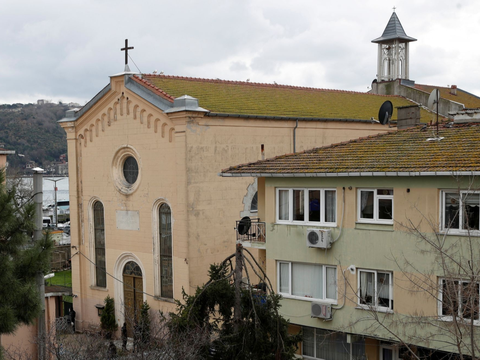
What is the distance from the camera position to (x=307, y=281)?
63.1 ft

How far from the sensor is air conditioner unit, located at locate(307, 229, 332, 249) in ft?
59.7

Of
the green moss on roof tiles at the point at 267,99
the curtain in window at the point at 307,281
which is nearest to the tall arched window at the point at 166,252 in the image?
the green moss on roof tiles at the point at 267,99

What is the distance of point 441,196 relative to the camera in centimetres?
1652

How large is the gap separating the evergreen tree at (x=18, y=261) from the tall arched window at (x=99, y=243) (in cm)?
1436

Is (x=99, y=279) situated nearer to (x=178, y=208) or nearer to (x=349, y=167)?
(x=178, y=208)

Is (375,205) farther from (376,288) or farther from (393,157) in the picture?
(376,288)

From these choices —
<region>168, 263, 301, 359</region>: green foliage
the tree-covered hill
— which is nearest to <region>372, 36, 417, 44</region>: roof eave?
<region>168, 263, 301, 359</region>: green foliage

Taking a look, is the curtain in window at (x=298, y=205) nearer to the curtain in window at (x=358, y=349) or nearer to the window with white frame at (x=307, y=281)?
the window with white frame at (x=307, y=281)

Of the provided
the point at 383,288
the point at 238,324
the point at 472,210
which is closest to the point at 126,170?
the point at 383,288

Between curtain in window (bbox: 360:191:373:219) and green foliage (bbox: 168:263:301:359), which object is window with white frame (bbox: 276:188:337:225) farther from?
green foliage (bbox: 168:263:301:359)

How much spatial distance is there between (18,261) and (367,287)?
31.0 feet

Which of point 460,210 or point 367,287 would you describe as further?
point 367,287

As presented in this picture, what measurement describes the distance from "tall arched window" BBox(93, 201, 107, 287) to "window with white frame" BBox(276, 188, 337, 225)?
38.7 ft

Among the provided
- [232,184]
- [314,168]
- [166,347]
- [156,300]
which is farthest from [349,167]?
[156,300]
